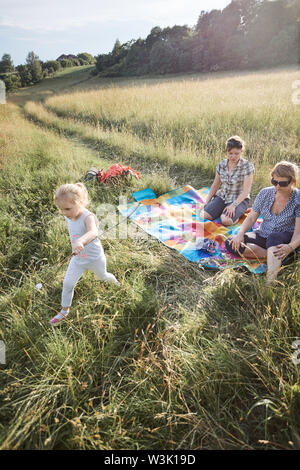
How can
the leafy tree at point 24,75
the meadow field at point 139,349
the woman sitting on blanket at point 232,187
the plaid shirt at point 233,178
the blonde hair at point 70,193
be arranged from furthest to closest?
the leafy tree at point 24,75
the plaid shirt at point 233,178
the woman sitting on blanket at point 232,187
the blonde hair at point 70,193
the meadow field at point 139,349

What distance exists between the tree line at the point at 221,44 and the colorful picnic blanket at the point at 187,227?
29.3m

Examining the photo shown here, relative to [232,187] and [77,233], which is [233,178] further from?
[77,233]

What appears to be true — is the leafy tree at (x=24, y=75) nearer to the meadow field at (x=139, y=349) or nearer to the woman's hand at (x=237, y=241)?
the meadow field at (x=139, y=349)

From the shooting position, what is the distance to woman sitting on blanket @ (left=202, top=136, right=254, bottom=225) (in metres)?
3.43

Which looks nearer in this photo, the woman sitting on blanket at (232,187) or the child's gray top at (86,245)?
the child's gray top at (86,245)

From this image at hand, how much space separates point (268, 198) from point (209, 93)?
9056 mm

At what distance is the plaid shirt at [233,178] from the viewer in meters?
3.54

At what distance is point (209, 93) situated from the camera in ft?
33.5

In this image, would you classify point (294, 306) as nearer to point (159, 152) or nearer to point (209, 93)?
point (159, 152)

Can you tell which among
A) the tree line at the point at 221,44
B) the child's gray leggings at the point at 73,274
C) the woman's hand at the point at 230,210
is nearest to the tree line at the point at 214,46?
the tree line at the point at 221,44

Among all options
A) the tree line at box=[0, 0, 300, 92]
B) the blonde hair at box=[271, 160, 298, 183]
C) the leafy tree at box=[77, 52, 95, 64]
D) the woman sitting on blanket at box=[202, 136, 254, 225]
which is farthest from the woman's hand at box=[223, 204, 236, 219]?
the leafy tree at box=[77, 52, 95, 64]

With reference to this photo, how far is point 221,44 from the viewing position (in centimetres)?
3198

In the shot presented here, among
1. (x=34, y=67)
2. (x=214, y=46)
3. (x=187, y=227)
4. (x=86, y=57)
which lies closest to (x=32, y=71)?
(x=34, y=67)
